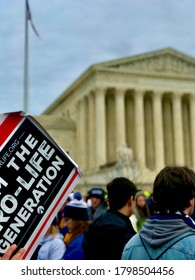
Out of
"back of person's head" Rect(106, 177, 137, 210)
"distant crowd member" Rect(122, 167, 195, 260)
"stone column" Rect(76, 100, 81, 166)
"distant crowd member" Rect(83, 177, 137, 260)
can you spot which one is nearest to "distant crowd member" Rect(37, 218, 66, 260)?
"distant crowd member" Rect(83, 177, 137, 260)

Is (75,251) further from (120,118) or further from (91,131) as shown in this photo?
(91,131)

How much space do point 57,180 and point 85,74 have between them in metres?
50.1

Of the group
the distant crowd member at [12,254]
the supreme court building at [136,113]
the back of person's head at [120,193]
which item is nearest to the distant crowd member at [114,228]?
the back of person's head at [120,193]

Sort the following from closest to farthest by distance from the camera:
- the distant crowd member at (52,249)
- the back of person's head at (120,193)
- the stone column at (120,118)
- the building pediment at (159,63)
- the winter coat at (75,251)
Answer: the back of person's head at (120,193), the winter coat at (75,251), the distant crowd member at (52,249), the stone column at (120,118), the building pediment at (159,63)

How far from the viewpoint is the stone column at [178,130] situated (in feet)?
175

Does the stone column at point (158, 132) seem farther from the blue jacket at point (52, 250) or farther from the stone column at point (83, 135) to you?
the blue jacket at point (52, 250)

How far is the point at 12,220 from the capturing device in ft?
8.14

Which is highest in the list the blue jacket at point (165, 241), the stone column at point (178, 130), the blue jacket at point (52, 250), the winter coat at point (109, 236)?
the blue jacket at point (165, 241)

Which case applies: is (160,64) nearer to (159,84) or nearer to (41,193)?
(159,84)

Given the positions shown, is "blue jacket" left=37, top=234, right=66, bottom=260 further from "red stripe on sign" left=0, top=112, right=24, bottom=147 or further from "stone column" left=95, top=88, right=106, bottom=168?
"stone column" left=95, top=88, right=106, bottom=168

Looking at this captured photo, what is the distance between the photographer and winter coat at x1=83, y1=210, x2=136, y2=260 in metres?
4.31
